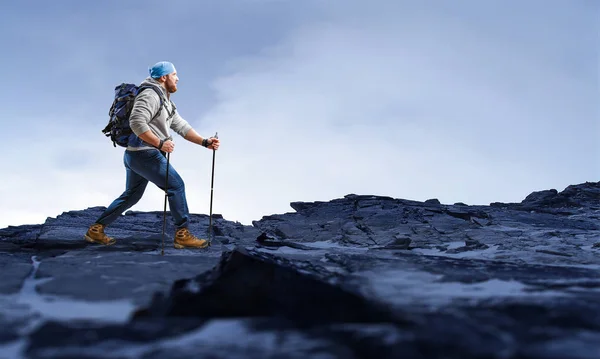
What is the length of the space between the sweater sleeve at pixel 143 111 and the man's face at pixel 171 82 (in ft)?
1.19

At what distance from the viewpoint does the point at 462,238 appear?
8547mm

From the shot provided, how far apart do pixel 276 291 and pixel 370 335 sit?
885 millimetres

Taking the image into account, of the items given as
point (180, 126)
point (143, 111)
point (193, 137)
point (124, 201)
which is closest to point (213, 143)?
point (193, 137)

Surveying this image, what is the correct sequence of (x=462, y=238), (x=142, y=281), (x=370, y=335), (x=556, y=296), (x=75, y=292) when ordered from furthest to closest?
(x=462, y=238) → (x=142, y=281) → (x=75, y=292) → (x=556, y=296) → (x=370, y=335)

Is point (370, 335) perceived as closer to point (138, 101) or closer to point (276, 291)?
point (276, 291)

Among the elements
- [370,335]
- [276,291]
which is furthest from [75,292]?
[370,335]

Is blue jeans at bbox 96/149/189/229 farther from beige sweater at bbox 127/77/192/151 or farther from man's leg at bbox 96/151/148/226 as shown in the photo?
beige sweater at bbox 127/77/192/151

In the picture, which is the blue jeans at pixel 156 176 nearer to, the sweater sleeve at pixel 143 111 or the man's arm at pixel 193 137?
the sweater sleeve at pixel 143 111

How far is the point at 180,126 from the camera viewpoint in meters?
7.43

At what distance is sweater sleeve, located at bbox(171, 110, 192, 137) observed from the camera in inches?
292

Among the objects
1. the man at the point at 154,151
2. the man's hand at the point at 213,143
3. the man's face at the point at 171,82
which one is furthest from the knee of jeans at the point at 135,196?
the man's face at the point at 171,82

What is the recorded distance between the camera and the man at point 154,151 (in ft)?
21.4

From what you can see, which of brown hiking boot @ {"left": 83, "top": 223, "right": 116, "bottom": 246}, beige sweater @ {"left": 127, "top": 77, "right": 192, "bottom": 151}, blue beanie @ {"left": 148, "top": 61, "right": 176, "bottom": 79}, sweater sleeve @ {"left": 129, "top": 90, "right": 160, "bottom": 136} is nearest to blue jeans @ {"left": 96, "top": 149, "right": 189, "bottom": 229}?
beige sweater @ {"left": 127, "top": 77, "right": 192, "bottom": 151}

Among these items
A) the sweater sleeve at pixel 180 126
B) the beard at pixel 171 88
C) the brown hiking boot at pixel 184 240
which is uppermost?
the beard at pixel 171 88
